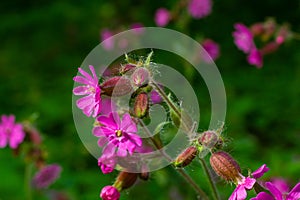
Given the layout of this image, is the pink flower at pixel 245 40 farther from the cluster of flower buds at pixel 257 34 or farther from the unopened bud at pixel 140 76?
the unopened bud at pixel 140 76

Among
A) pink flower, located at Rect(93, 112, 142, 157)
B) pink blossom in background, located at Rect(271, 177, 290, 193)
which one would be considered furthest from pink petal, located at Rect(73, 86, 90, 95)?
pink blossom in background, located at Rect(271, 177, 290, 193)

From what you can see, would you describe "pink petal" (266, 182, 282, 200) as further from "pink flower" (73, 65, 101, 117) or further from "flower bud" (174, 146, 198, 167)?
"pink flower" (73, 65, 101, 117)

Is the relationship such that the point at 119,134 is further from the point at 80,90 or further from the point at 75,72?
the point at 75,72

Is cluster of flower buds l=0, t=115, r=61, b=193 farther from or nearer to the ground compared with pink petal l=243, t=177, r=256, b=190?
farther from the ground

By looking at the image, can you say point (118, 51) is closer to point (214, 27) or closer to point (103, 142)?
point (103, 142)

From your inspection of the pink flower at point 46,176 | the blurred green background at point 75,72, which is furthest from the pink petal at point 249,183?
the pink flower at point 46,176

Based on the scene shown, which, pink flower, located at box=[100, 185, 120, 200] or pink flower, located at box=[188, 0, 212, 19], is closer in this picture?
pink flower, located at box=[100, 185, 120, 200]

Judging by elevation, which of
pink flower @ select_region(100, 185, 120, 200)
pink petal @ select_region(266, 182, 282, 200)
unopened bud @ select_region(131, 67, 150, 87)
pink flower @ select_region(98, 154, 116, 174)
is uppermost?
unopened bud @ select_region(131, 67, 150, 87)
